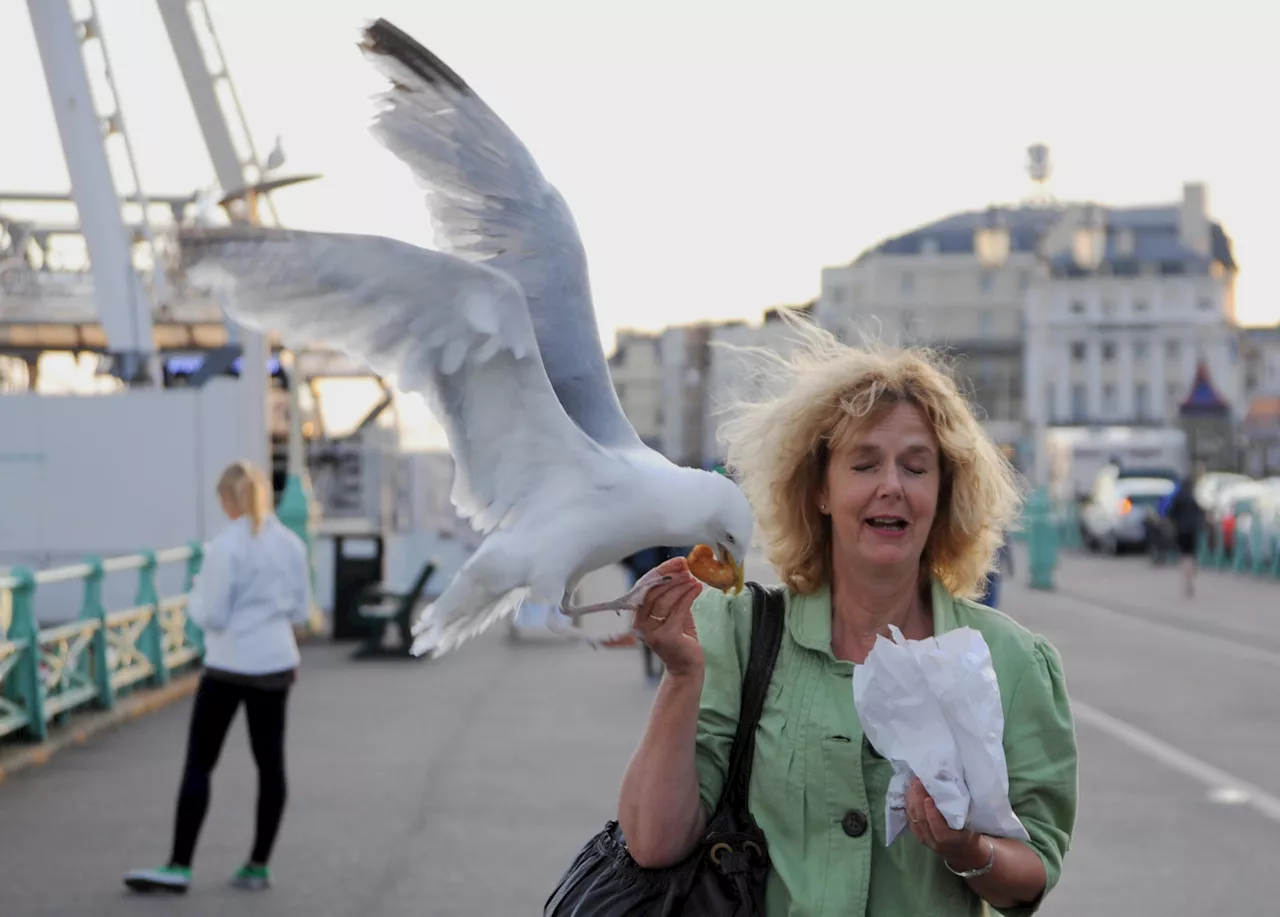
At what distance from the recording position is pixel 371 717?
40.5 feet

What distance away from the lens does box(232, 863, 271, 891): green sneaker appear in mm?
7062

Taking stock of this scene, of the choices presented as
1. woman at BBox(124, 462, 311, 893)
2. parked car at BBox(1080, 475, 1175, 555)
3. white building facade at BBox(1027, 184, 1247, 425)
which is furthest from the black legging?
white building facade at BBox(1027, 184, 1247, 425)

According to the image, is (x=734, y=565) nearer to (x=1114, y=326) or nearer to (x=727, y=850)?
(x=727, y=850)

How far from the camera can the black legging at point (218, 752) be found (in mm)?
6992

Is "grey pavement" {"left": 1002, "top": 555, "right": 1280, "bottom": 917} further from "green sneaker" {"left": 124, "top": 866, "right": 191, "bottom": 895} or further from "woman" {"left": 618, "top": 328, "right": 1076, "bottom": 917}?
"woman" {"left": 618, "top": 328, "right": 1076, "bottom": 917}

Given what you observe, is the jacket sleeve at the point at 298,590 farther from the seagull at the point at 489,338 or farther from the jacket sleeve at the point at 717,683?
the jacket sleeve at the point at 717,683

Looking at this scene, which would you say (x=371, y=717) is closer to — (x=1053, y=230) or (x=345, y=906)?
(x=345, y=906)

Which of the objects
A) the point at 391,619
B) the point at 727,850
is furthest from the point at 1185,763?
the point at 391,619

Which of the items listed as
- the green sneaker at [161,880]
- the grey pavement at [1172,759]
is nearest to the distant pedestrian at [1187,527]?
the grey pavement at [1172,759]

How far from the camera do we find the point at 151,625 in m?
13.0

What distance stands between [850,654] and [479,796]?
6393 millimetres

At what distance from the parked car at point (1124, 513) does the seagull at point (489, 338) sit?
1340 inches

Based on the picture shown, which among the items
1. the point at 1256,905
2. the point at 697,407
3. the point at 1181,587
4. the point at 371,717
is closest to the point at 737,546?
the point at 1256,905

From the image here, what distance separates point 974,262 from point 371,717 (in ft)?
312
